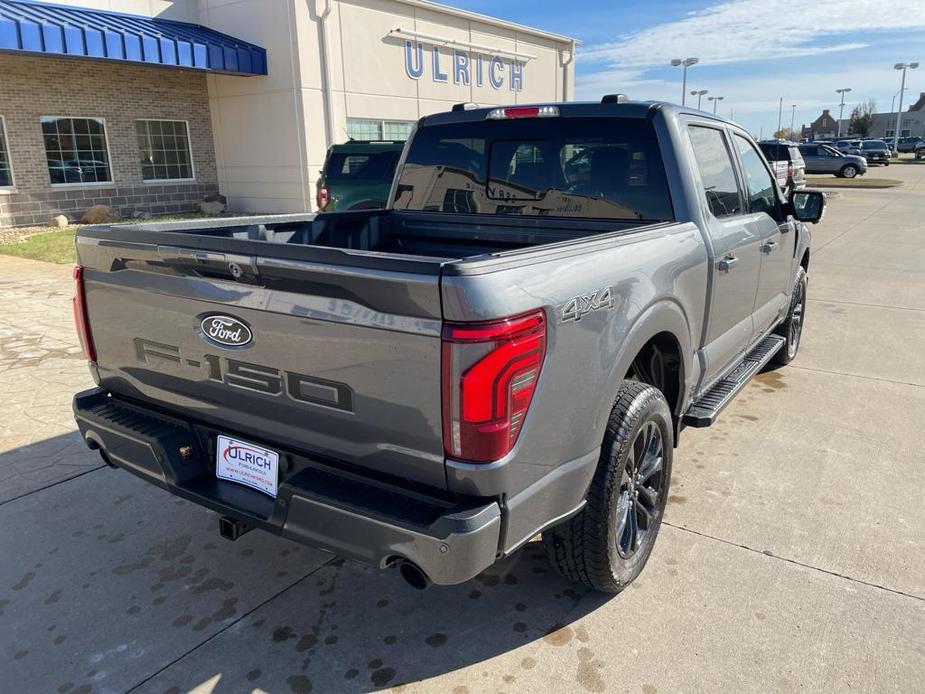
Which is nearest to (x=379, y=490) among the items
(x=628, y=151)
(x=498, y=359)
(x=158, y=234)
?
(x=498, y=359)

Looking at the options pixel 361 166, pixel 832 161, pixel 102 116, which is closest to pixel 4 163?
pixel 102 116

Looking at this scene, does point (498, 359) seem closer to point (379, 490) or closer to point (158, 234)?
point (379, 490)

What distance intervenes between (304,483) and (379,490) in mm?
271

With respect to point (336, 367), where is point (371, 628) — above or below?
below

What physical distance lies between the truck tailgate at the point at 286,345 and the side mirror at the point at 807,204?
12.6ft

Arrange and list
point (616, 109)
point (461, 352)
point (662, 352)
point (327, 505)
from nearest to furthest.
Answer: point (461, 352)
point (327, 505)
point (662, 352)
point (616, 109)

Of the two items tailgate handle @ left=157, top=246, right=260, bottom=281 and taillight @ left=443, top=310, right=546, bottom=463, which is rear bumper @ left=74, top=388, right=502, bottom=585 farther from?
tailgate handle @ left=157, top=246, right=260, bottom=281

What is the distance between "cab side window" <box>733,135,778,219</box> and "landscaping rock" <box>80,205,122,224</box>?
1513cm

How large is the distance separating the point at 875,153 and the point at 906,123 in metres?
82.9

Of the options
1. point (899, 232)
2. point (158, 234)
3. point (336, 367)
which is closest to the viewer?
point (336, 367)

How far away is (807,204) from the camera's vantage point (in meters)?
4.92

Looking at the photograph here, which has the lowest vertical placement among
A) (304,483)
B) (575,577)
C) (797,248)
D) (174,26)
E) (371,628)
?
(371,628)

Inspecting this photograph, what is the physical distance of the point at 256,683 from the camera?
8.25ft

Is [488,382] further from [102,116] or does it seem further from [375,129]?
[375,129]
